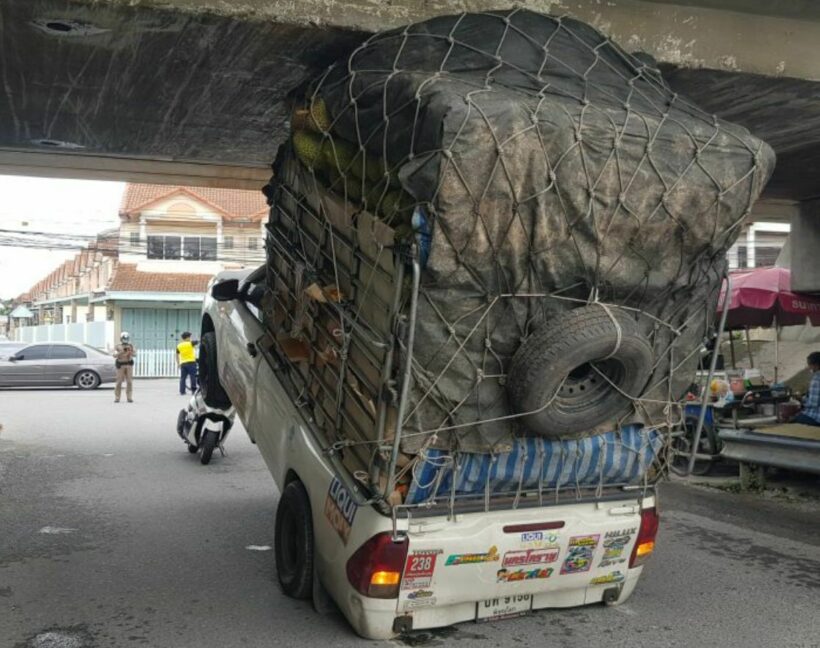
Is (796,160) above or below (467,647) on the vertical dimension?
above

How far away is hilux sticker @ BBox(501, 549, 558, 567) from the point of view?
440 cm

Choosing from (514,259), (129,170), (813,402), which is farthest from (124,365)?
(514,259)

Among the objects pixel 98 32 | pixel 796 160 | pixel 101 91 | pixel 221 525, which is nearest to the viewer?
pixel 98 32

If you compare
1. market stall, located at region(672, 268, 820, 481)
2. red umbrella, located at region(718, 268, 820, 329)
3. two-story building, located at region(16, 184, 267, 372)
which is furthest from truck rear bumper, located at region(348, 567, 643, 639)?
two-story building, located at region(16, 184, 267, 372)

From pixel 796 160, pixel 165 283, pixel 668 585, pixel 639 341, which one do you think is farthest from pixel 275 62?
pixel 165 283

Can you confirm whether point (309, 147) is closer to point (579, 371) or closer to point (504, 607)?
point (579, 371)

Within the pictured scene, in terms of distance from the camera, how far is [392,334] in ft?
13.2

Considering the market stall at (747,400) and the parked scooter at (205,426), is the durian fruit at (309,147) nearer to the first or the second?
the parked scooter at (205,426)

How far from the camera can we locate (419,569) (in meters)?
4.23

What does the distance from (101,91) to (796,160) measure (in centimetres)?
708

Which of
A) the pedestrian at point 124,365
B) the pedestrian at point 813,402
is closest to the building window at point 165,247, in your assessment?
the pedestrian at point 124,365

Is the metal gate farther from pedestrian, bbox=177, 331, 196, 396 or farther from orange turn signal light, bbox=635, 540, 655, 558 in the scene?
orange turn signal light, bbox=635, 540, 655, 558

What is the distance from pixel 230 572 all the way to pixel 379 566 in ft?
7.21

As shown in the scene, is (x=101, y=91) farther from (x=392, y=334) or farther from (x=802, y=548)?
(x=802, y=548)
